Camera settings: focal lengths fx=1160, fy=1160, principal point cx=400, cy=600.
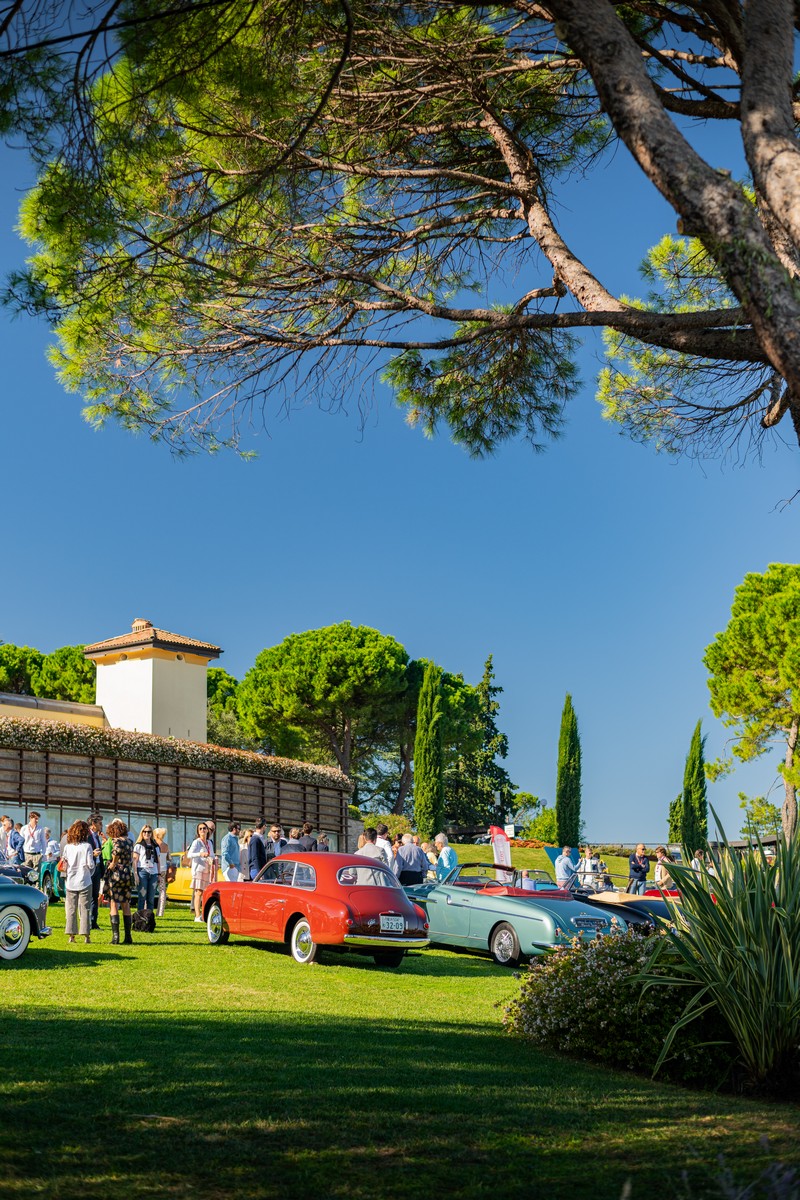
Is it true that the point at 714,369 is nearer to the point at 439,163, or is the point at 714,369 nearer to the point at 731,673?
the point at 439,163

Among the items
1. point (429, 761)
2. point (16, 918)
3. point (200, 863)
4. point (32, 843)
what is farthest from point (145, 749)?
point (429, 761)

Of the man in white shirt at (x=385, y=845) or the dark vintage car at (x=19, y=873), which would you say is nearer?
the dark vintage car at (x=19, y=873)

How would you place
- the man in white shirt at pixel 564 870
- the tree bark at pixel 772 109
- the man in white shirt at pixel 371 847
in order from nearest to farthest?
the tree bark at pixel 772 109
the man in white shirt at pixel 371 847
the man in white shirt at pixel 564 870

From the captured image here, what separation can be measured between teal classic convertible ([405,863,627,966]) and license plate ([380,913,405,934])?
5.92 ft

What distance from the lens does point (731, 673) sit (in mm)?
42906

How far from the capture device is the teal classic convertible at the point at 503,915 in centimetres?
1480

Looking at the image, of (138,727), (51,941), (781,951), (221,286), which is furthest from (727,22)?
(138,727)

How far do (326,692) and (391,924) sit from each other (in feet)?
144

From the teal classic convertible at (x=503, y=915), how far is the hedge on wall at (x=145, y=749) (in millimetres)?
17139

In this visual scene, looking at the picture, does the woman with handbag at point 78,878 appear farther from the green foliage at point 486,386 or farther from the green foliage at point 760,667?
the green foliage at point 760,667

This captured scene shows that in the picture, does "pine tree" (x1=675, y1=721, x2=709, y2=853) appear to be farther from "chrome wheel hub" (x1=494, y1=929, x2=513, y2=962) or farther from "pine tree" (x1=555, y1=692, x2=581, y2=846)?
"chrome wheel hub" (x1=494, y1=929, x2=513, y2=962)

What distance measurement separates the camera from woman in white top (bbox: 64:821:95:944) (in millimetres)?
15172

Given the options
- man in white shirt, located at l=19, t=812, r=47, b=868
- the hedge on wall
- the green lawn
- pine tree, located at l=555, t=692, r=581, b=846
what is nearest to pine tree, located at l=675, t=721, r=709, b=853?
pine tree, located at l=555, t=692, r=581, b=846

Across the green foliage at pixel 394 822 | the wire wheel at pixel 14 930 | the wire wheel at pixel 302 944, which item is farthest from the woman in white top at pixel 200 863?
the green foliage at pixel 394 822
